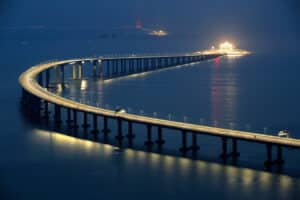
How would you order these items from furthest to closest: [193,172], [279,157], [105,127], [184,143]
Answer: [105,127] → [184,143] → [279,157] → [193,172]

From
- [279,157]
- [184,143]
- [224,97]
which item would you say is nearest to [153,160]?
[184,143]

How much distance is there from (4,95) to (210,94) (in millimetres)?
11293

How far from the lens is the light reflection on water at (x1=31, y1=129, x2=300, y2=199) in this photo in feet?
61.2

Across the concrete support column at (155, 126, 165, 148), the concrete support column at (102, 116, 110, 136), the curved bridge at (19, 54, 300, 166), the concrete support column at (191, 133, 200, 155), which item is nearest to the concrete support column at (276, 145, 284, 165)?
the curved bridge at (19, 54, 300, 166)

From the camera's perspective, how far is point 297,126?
2655cm

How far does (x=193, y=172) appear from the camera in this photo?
20.1m

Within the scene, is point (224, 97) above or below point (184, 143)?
above

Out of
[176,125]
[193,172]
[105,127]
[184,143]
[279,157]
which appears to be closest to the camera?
[193,172]

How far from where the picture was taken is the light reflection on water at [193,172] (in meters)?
18.6

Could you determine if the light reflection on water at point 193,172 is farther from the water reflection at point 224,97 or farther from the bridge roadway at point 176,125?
the water reflection at point 224,97

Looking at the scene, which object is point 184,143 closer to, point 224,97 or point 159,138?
point 159,138

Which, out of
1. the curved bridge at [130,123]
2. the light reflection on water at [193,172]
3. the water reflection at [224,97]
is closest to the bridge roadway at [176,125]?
the curved bridge at [130,123]

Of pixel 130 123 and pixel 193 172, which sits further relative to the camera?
pixel 130 123

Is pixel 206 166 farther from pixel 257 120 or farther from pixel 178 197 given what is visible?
pixel 257 120
